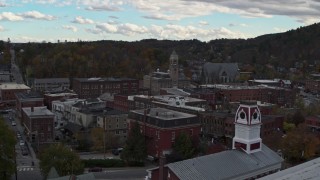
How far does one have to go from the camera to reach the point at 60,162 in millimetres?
40562

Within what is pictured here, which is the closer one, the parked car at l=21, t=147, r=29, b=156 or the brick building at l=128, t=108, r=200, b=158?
the brick building at l=128, t=108, r=200, b=158

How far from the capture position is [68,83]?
376ft

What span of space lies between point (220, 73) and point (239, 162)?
104003 mm

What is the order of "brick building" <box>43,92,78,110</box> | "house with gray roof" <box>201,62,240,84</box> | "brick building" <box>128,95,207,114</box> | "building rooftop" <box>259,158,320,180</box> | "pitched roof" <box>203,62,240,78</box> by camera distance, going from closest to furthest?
1. "building rooftop" <box>259,158,320,180</box>
2. "brick building" <box>128,95,207,114</box>
3. "brick building" <box>43,92,78,110</box>
4. "house with gray roof" <box>201,62,240,84</box>
5. "pitched roof" <box>203,62,240,78</box>

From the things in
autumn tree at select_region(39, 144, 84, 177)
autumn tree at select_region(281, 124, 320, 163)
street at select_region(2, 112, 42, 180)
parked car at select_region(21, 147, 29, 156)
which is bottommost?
street at select_region(2, 112, 42, 180)

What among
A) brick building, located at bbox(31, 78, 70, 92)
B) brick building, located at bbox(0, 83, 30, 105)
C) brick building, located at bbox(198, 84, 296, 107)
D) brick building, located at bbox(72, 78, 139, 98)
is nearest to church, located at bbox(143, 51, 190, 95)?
brick building, located at bbox(72, 78, 139, 98)

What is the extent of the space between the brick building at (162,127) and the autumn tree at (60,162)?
44.6ft

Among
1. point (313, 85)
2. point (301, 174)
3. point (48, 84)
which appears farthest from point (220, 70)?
point (301, 174)

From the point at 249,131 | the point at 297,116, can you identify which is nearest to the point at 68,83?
→ the point at 297,116

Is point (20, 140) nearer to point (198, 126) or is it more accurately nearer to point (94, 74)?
point (198, 126)

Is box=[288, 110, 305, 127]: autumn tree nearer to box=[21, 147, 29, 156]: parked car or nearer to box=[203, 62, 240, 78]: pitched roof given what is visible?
box=[21, 147, 29, 156]: parked car

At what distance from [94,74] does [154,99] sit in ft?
193

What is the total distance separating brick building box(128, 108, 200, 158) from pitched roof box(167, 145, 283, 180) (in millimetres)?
14514

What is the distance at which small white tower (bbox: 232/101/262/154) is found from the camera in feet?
136
